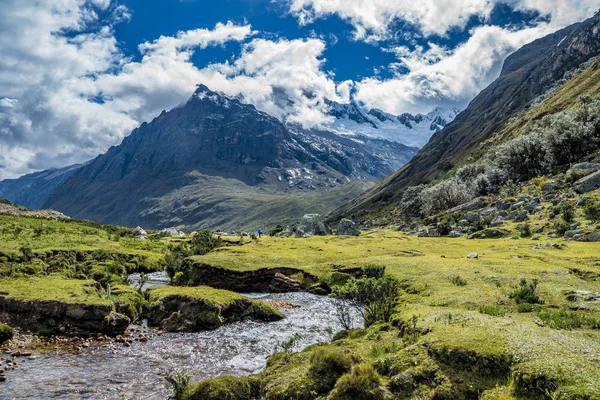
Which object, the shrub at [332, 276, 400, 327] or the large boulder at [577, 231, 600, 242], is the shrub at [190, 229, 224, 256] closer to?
the shrub at [332, 276, 400, 327]

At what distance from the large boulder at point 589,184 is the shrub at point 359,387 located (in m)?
83.9

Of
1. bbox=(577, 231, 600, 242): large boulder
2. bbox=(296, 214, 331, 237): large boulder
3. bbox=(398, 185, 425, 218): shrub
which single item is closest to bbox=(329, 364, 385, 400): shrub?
bbox=(577, 231, 600, 242): large boulder

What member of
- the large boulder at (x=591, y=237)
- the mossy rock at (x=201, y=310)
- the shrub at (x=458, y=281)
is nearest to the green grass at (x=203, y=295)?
the mossy rock at (x=201, y=310)

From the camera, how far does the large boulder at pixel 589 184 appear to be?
78.2 m

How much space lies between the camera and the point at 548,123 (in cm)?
13688

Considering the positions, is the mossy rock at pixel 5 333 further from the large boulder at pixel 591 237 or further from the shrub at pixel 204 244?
the large boulder at pixel 591 237

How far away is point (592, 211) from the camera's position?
6375 centimetres

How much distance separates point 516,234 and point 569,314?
177 ft

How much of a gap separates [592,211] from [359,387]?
218ft

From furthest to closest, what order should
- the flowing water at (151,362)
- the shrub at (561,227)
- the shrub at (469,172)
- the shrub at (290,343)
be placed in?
the shrub at (469,172)
the shrub at (561,227)
the shrub at (290,343)
the flowing water at (151,362)

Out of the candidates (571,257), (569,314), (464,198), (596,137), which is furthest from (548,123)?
(569,314)

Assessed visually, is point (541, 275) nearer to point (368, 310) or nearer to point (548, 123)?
point (368, 310)

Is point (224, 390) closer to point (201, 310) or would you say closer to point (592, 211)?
point (201, 310)

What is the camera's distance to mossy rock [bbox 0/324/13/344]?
97.1 feet
